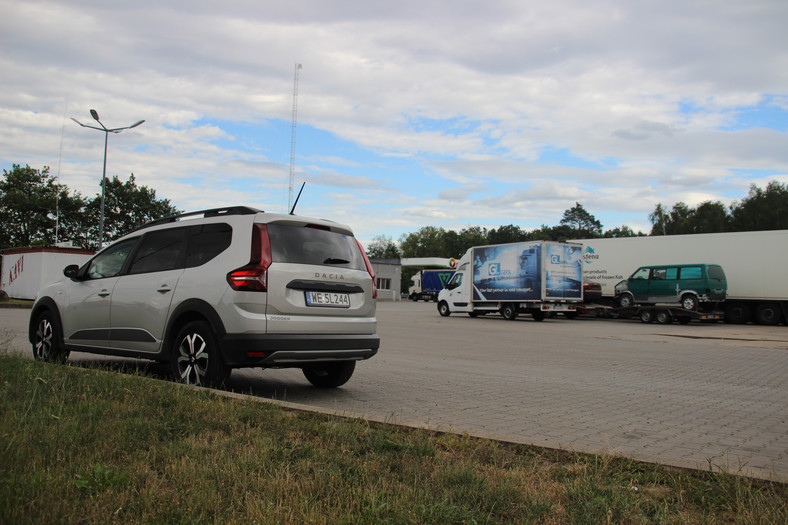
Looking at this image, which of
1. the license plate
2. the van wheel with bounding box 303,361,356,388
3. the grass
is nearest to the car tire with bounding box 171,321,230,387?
the license plate

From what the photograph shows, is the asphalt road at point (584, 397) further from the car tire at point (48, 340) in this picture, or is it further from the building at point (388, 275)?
the building at point (388, 275)

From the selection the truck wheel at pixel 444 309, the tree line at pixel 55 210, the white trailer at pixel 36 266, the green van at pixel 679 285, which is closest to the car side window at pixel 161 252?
the green van at pixel 679 285

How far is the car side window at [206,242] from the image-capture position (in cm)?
652

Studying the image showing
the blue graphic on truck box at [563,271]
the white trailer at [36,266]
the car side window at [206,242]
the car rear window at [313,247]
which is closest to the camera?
the car rear window at [313,247]

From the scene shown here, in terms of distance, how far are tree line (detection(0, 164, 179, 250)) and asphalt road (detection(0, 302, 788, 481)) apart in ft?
182

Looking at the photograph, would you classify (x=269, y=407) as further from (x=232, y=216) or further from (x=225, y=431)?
(x=232, y=216)

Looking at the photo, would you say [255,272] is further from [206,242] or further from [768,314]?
[768,314]

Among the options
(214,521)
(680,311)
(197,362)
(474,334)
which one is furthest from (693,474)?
(680,311)

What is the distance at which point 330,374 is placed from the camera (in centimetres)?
746

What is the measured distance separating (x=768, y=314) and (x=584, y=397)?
23068 millimetres

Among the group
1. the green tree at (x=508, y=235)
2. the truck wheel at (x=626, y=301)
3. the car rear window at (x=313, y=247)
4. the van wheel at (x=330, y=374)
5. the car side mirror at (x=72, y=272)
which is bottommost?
the van wheel at (x=330, y=374)

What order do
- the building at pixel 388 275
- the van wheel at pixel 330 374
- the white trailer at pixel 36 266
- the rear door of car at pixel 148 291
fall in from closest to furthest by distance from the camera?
the rear door of car at pixel 148 291
the van wheel at pixel 330 374
the white trailer at pixel 36 266
the building at pixel 388 275

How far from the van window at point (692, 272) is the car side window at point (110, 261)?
78.9ft

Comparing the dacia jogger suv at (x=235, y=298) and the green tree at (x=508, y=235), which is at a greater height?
the green tree at (x=508, y=235)
